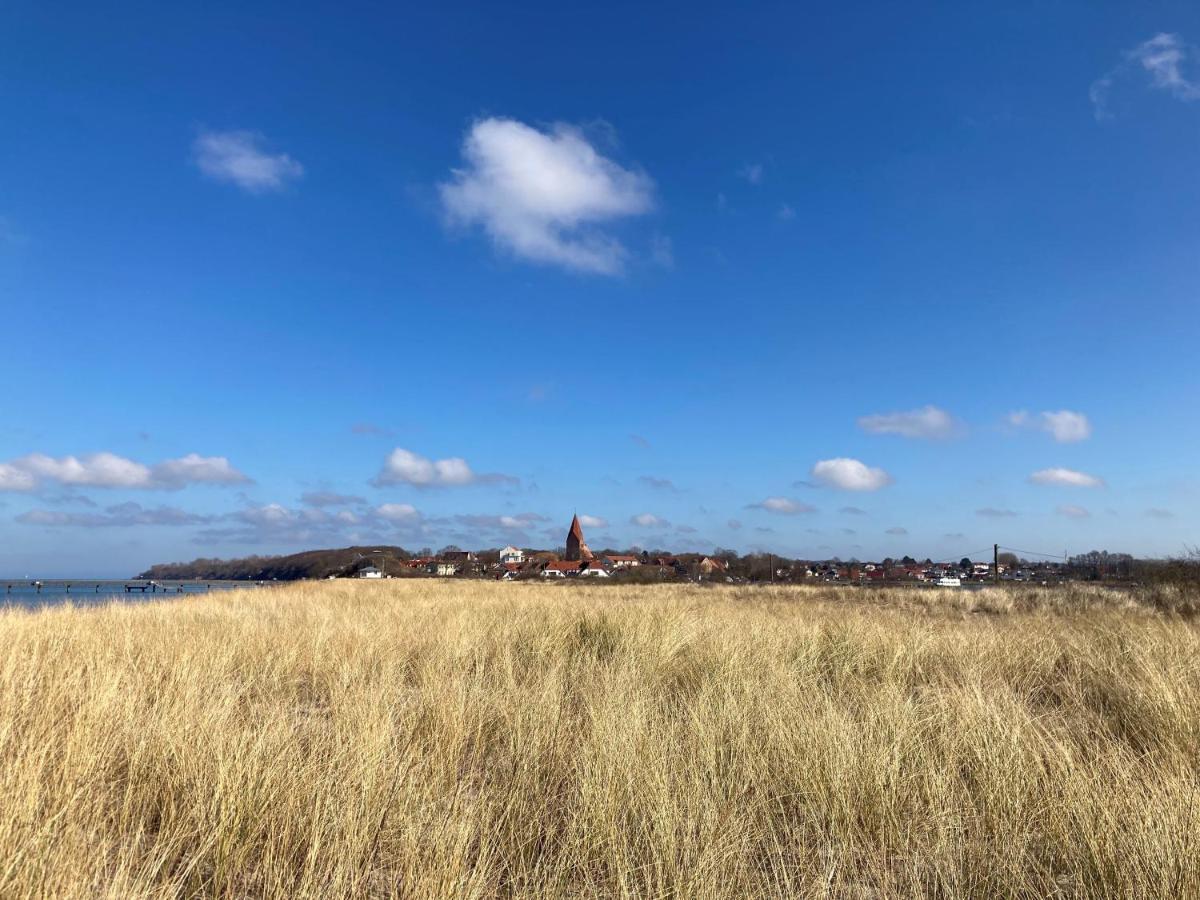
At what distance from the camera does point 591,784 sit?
9.73 feet

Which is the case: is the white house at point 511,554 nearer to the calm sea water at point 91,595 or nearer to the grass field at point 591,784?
the calm sea water at point 91,595

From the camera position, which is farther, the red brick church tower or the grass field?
the red brick church tower

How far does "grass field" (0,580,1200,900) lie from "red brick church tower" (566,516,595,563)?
105 meters

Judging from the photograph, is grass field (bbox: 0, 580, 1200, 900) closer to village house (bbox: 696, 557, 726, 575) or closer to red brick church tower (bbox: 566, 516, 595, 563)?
village house (bbox: 696, 557, 726, 575)

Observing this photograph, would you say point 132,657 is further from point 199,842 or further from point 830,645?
point 830,645

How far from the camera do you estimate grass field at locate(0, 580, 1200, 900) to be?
2.31 meters

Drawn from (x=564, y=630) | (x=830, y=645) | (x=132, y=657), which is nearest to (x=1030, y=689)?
(x=830, y=645)

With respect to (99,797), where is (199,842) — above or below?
below

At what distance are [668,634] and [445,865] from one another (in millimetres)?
5359

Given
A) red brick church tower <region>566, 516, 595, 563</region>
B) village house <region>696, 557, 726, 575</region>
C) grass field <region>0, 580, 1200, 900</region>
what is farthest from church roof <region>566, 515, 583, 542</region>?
grass field <region>0, 580, 1200, 900</region>

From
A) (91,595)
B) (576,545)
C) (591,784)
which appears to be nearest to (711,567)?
(576,545)

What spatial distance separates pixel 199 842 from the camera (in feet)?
8.51

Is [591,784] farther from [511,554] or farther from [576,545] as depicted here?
[511,554]

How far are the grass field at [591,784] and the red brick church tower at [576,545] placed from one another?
104613 mm
